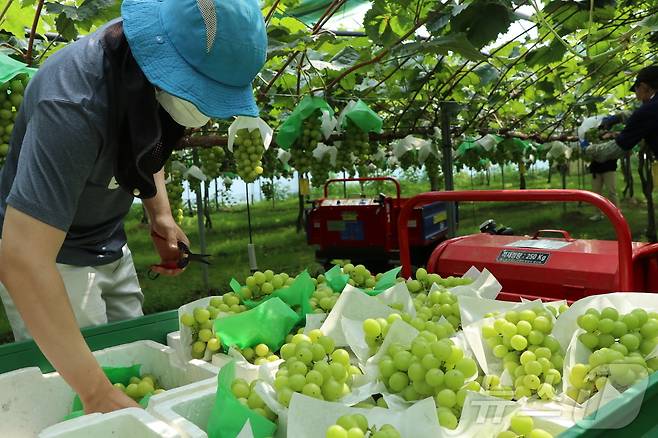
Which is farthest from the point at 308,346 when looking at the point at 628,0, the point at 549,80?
the point at 549,80

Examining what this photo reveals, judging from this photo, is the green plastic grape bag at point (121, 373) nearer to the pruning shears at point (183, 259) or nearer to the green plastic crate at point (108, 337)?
the green plastic crate at point (108, 337)

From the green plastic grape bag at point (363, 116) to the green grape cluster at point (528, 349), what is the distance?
2.41m

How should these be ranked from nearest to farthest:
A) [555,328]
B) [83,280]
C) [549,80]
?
1. [555,328]
2. [83,280]
3. [549,80]

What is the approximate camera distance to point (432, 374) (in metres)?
0.97

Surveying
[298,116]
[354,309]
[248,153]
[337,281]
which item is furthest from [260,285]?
[248,153]

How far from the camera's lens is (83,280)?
1.78 meters

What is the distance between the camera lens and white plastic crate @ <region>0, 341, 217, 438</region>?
4.26ft

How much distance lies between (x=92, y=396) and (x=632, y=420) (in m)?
0.93

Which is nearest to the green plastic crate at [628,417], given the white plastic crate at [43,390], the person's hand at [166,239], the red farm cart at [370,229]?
the white plastic crate at [43,390]

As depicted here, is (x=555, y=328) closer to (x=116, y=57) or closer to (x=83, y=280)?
(x=116, y=57)

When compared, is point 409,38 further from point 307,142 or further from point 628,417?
point 628,417

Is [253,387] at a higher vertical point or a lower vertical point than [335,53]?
lower

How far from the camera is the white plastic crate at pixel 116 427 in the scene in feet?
3.18

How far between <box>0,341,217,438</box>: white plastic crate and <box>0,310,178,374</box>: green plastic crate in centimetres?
6
